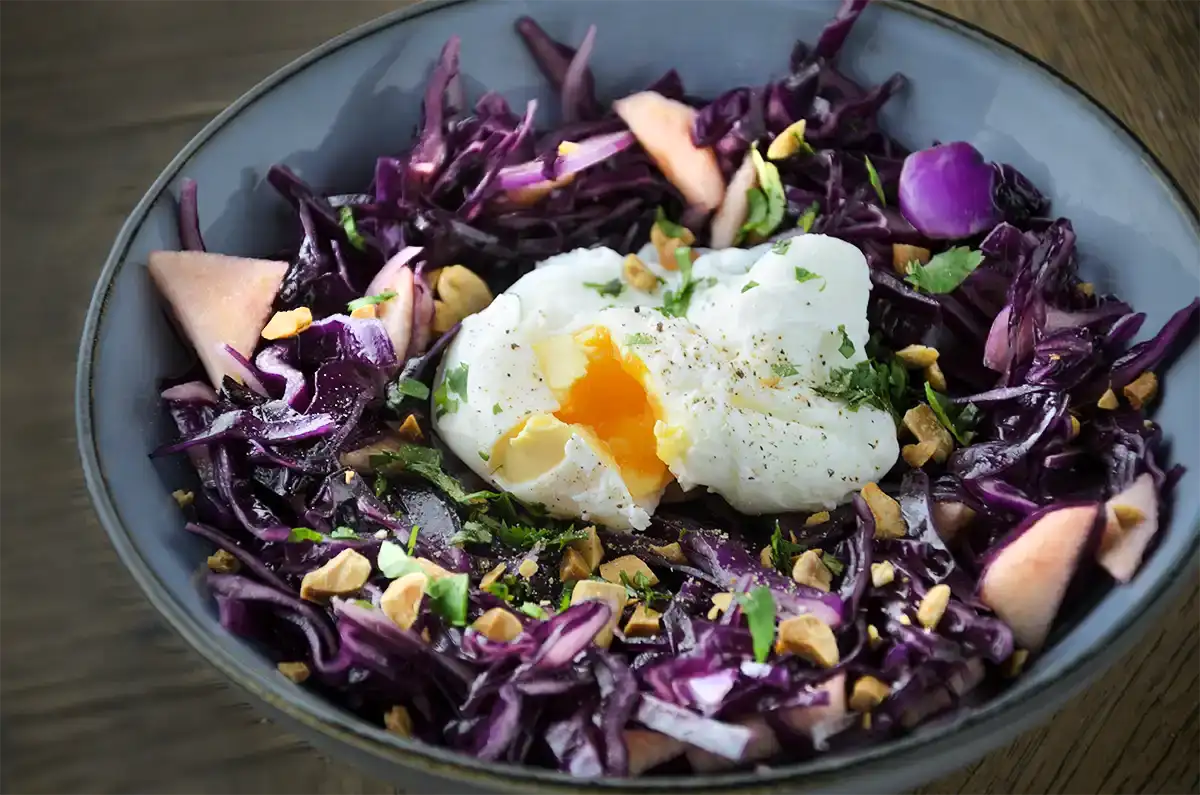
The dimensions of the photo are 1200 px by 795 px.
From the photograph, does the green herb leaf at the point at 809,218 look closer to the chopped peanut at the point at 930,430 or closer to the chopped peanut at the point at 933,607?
the chopped peanut at the point at 930,430

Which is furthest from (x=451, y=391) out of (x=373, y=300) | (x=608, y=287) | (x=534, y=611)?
(x=534, y=611)

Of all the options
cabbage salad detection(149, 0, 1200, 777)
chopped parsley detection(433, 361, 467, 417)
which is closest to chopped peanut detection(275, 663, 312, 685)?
cabbage salad detection(149, 0, 1200, 777)

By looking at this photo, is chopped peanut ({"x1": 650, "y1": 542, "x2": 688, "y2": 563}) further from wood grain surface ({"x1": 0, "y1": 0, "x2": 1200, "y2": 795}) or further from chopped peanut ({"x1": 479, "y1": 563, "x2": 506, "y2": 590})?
wood grain surface ({"x1": 0, "y1": 0, "x2": 1200, "y2": 795})

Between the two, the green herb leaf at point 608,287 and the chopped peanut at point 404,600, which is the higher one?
the green herb leaf at point 608,287

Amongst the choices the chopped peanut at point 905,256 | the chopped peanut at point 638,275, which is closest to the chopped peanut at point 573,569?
the chopped peanut at point 638,275

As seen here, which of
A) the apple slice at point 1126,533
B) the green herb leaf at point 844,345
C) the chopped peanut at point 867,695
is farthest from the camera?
the green herb leaf at point 844,345

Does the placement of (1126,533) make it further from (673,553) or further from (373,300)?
(373,300)
